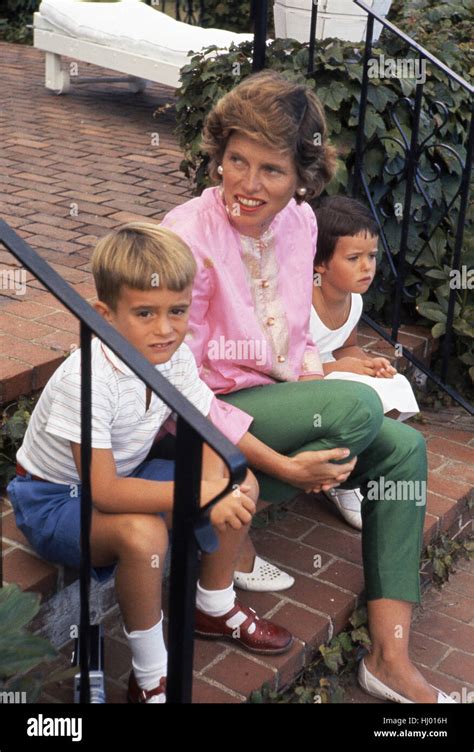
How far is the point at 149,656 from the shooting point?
2.25m

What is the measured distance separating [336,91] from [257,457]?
1.95 metres

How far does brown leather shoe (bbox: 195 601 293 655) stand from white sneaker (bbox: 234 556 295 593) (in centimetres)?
21

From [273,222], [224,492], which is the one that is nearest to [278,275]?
[273,222]

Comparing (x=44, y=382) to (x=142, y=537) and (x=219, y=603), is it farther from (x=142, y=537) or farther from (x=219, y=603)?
(x=142, y=537)

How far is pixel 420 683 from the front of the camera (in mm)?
2645

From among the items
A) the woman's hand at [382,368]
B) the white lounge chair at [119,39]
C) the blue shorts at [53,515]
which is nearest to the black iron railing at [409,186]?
the woman's hand at [382,368]

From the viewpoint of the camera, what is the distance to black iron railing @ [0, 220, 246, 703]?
1.53 m

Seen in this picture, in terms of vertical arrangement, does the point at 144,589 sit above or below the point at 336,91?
below

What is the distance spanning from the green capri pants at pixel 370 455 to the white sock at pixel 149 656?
0.56m

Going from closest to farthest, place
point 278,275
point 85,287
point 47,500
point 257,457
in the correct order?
point 47,500 < point 257,457 < point 278,275 < point 85,287

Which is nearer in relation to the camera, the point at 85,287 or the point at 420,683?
the point at 420,683
